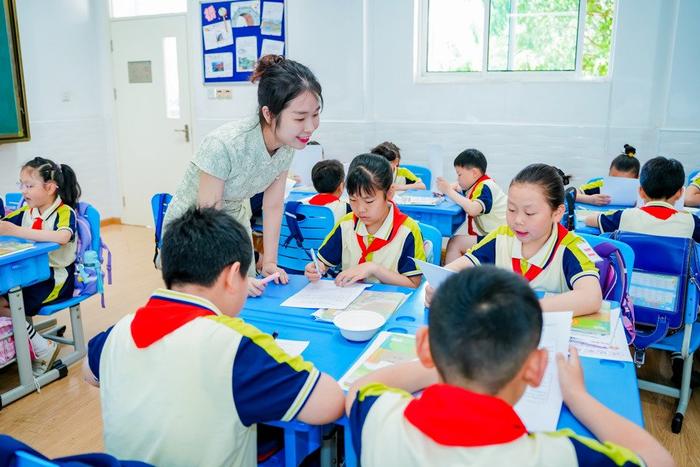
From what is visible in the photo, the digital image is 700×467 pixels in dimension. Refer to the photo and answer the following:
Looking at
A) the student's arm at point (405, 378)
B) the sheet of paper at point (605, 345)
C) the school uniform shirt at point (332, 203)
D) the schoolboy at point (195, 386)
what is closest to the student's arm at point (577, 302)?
the sheet of paper at point (605, 345)

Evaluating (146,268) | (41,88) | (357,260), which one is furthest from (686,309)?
(41,88)

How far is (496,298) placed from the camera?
2.59 feet

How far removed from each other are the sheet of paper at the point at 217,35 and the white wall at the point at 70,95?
1.15m

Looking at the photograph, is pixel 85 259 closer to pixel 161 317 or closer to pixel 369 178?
pixel 369 178

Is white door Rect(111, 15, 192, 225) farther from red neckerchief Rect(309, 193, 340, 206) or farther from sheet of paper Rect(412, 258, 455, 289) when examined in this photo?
sheet of paper Rect(412, 258, 455, 289)

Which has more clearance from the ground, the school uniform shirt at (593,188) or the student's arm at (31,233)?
the school uniform shirt at (593,188)

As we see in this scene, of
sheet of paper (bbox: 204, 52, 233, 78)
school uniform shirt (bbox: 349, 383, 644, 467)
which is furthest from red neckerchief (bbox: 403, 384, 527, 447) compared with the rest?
sheet of paper (bbox: 204, 52, 233, 78)

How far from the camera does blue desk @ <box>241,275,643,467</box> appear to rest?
108cm

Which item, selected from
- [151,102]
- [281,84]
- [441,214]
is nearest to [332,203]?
→ [441,214]

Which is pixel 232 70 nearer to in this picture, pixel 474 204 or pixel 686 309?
pixel 474 204

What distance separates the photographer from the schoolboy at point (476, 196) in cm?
346

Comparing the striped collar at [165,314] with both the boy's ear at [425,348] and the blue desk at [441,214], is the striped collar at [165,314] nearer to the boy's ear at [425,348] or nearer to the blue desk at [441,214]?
the boy's ear at [425,348]

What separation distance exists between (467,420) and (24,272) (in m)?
2.28

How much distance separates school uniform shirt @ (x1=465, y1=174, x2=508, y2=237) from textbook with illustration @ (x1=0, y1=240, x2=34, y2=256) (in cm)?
245
